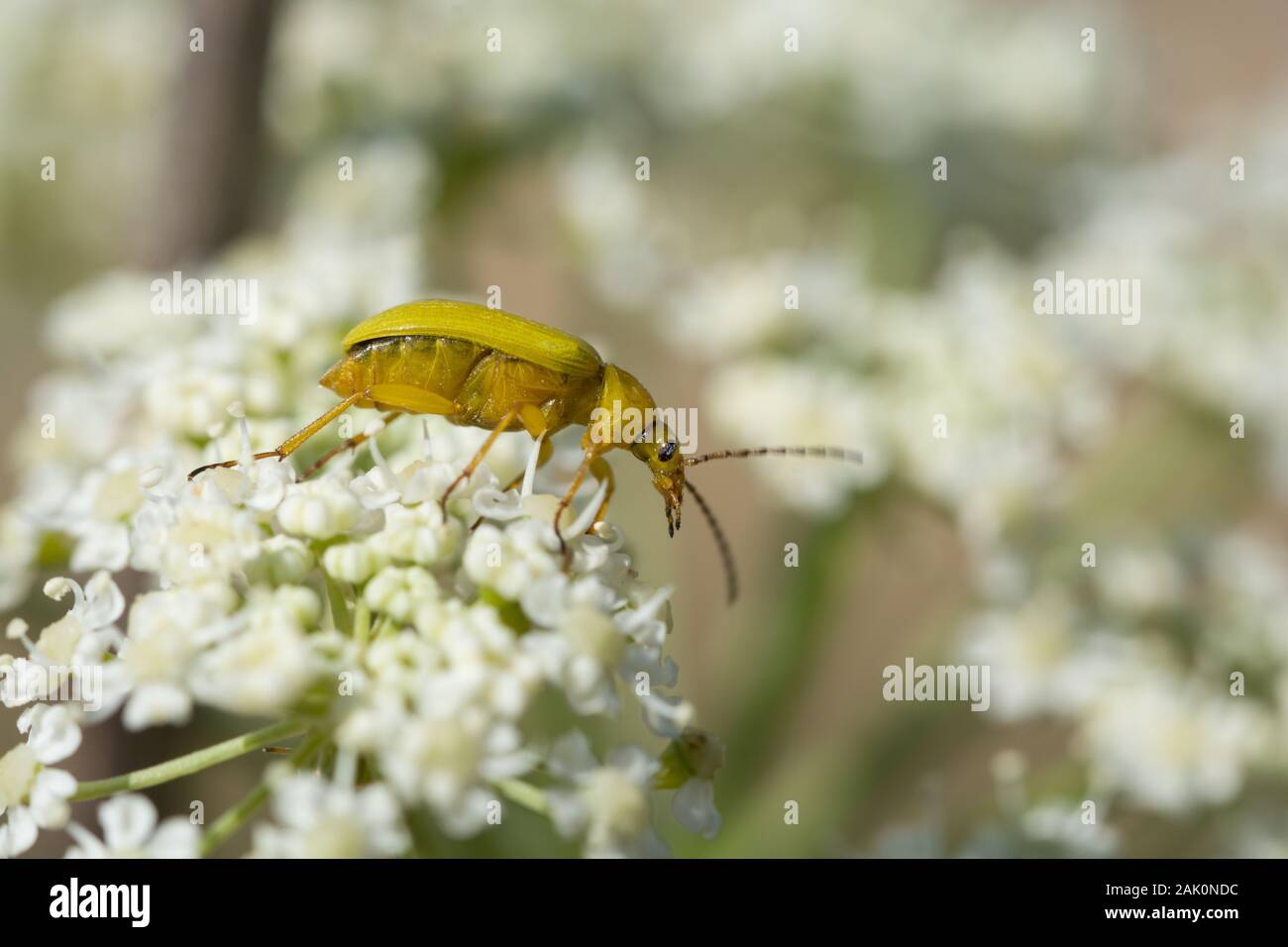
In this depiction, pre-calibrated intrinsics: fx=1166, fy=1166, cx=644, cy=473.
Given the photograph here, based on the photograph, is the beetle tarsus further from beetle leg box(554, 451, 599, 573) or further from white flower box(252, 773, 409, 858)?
white flower box(252, 773, 409, 858)

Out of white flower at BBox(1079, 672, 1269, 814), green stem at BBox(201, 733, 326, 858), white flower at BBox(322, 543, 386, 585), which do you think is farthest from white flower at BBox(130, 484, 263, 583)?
white flower at BBox(1079, 672, 1269, 814)

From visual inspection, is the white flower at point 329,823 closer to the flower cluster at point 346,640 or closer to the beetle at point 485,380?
the flower cluster at point 346,640

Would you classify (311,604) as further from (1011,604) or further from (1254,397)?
(1254,397)

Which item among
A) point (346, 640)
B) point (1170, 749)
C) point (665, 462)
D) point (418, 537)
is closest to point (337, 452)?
point (418, 537)

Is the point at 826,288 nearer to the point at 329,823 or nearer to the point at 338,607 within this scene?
the point at 338,607

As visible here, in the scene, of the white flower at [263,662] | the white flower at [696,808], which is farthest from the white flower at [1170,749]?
the white flower at [263,662]
